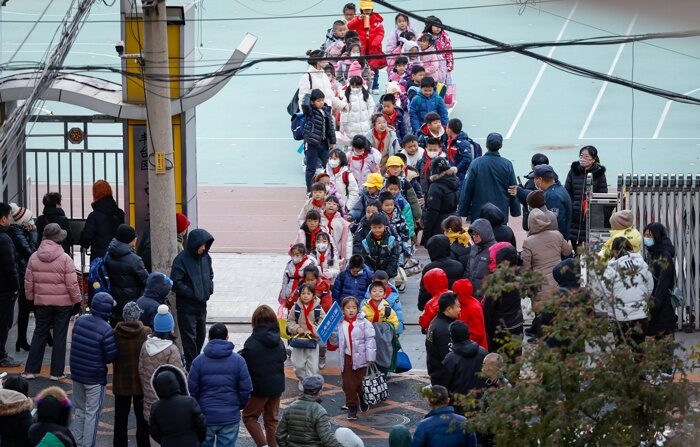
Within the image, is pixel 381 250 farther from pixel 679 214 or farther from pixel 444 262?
pixel 679 214

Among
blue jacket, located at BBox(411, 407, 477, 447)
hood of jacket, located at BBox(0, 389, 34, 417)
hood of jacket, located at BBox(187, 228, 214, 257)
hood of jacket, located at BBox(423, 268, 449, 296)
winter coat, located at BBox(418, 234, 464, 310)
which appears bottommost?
blue jacket, located at BBox(411, 407, 477, 447)

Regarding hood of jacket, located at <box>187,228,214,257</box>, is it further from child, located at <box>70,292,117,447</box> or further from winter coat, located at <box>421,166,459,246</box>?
winter coat, located at <box>421,166,459,246</box>

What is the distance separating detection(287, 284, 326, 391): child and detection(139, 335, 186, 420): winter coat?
2.24m

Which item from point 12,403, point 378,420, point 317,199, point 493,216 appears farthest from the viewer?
point 317,199

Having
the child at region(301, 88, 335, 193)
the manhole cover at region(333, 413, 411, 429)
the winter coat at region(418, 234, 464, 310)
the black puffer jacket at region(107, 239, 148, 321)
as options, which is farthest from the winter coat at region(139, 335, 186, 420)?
the child at region(301, 88, 335, 193)

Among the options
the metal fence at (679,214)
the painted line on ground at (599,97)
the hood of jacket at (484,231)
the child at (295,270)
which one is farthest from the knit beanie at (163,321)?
the painted line on ground at (599,97)

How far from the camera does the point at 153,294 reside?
39.8 ft

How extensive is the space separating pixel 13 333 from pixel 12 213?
2.02 m

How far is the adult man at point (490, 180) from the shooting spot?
54.1 ft

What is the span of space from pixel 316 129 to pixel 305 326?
6599 millimetres

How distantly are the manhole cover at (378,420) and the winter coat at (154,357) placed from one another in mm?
2238

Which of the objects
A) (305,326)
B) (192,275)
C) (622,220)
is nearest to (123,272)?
(192,275)

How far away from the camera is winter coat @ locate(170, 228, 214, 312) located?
517 inches

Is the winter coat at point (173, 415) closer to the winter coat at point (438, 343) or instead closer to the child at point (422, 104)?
the winter coat at point (438, 343)
